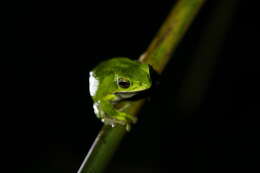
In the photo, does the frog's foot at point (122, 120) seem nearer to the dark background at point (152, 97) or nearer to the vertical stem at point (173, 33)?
the vertical stem at point (173, 33)

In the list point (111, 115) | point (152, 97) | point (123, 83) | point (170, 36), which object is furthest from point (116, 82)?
point (152, 97)

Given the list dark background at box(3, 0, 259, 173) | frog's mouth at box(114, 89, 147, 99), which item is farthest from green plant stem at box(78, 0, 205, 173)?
dark background at box(3, 0, 259, 173)

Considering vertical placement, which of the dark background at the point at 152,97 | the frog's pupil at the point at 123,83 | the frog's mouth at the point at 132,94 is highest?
the frog's pupil at the point at 123,83

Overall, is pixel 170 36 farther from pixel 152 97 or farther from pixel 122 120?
pixel 152 97

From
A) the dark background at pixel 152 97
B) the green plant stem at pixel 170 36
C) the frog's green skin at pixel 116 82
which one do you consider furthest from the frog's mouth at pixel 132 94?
the dark background at pixel 152 97

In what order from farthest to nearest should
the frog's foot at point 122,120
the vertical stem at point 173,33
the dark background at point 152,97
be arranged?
1. the dark background at point 152,97
2. the vertical stem at point 173,33
3. the frog's foot at point 122,120

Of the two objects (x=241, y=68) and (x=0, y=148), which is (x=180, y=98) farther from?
(x=0, y=148)
